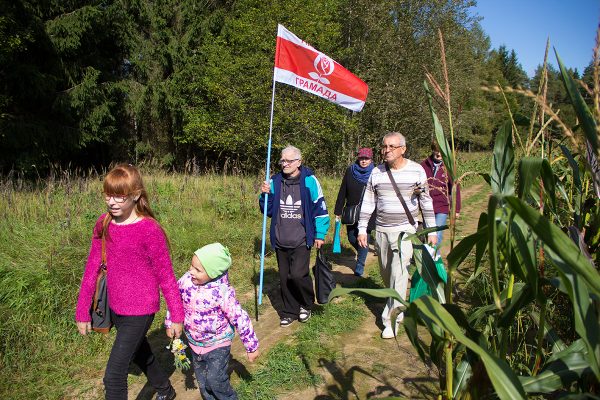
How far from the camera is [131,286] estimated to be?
2.71 m

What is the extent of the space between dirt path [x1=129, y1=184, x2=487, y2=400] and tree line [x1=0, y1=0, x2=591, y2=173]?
12026 mm

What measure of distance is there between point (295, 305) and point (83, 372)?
2079 mm

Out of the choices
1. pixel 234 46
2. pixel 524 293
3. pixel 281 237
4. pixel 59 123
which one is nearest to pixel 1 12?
pixel 59 123

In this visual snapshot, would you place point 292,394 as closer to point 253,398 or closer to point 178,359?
point 253,398

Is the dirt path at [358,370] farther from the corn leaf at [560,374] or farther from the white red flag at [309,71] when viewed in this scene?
the white red flag at [309,71]

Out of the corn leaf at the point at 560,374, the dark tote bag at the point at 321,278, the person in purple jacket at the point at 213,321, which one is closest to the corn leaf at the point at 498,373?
the corn leaf at the point at 560,374

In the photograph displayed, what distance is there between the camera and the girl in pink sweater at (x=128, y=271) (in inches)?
104

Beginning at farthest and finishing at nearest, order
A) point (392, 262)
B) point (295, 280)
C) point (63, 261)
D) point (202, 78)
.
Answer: point (202, 78) → point (63, 261) → point (295, 280) → point (392, 262)

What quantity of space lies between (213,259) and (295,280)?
1821 millimetres

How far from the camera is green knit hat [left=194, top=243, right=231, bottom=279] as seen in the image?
263 cm

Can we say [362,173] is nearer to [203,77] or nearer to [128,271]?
[128,271]

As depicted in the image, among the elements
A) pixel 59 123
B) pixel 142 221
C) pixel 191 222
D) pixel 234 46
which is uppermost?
pixel 234 46

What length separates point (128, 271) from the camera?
2699 mm

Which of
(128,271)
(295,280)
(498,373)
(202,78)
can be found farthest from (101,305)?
(202,78)
